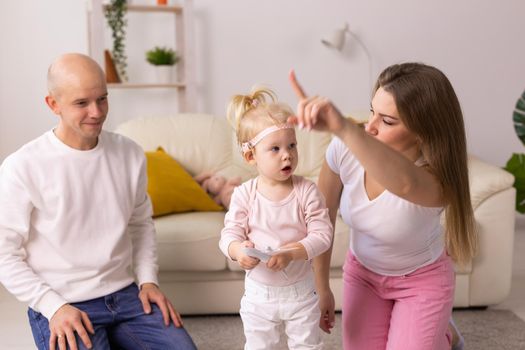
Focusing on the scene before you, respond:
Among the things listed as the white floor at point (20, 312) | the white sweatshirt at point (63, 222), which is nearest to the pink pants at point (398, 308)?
the white sweatshirt at point (63, 222)

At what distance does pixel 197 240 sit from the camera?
3021 mm

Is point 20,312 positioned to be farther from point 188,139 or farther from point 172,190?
point 188,139

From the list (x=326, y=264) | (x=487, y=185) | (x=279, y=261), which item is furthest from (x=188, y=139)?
(x=279, y=261)

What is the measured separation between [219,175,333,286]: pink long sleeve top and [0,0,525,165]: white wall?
116 inches

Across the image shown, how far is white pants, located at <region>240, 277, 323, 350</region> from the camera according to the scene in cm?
181

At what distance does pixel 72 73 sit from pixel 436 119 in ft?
3.50

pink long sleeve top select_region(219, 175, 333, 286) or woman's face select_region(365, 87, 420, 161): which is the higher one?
woman's face select_region(365, 87, 420, 161)

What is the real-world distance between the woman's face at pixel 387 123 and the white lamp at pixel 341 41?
273cm

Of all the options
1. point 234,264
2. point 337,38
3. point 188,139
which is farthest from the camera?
point 337,38

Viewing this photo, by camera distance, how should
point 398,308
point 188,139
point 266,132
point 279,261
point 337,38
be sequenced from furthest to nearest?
point 337,38 < point 188,139 < point 398,308 < point 266,132 < point 279,261

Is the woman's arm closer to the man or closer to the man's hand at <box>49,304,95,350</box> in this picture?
the man

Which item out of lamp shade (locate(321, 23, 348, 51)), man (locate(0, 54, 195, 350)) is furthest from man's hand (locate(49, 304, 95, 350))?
lamp shade (locate(321, 23, 348, 51))

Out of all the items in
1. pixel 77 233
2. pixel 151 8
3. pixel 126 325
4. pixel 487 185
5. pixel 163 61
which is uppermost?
pixel 151 8

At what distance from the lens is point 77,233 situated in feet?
6.99
